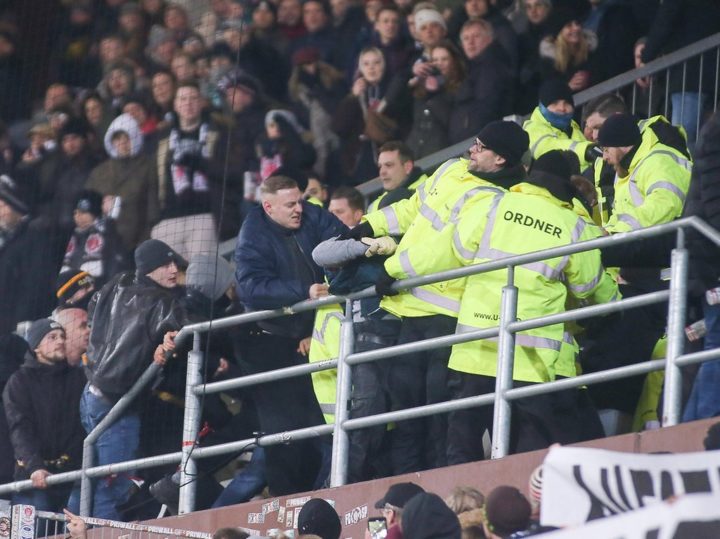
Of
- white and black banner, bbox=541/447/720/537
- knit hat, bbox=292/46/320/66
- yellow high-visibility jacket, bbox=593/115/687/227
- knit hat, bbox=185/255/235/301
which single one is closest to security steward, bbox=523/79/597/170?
yellow high-visibility jacket, bbox=593/115/687/227

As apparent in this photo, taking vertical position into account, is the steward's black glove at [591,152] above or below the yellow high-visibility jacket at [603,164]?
above

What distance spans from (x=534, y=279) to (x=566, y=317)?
1.37 feet

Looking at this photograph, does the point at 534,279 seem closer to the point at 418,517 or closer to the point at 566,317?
the point at 566,317

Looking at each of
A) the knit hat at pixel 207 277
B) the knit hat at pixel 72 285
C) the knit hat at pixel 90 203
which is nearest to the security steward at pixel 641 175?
the knit hat at pixel 207 277

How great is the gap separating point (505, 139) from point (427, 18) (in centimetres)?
452

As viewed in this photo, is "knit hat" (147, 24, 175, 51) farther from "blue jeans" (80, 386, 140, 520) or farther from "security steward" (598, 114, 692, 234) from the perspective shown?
"security steward" (598, 114, 692, 234)

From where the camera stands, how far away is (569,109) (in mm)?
11180

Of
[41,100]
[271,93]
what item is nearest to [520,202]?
[271,93]

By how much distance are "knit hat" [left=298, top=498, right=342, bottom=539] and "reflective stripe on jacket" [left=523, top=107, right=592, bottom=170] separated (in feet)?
10.1

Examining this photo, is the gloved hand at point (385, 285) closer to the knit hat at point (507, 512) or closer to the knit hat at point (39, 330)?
the knit hat at point (507, 512)

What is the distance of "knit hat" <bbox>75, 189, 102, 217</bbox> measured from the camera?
1309 centimetres

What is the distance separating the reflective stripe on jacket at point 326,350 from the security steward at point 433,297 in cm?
38

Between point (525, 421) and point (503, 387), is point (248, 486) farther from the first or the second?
point (503, 387)

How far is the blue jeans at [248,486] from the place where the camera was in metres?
9.91
